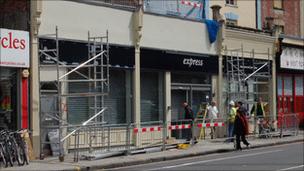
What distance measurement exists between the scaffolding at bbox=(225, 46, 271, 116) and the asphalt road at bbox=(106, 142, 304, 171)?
27.5 feet

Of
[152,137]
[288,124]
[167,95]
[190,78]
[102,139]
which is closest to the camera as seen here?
[102,139]

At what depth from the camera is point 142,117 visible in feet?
79.3

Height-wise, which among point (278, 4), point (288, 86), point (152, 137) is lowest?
point (152, 137)

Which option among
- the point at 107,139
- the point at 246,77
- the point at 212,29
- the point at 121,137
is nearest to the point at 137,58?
the point at 121,137

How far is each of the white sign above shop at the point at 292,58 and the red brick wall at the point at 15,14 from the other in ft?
58.5

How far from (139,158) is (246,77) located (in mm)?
12245

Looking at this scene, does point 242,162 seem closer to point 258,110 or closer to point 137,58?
point 137,58

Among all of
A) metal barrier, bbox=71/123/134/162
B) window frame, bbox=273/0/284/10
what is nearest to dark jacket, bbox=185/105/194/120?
metal barrier, bbox=71/123/134/162

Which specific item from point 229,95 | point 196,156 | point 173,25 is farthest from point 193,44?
point 196,156

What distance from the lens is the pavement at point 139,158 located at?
16.4 m

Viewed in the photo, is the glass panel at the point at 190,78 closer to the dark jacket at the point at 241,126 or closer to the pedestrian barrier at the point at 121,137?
the pedestrian barrier at the point at 121,137

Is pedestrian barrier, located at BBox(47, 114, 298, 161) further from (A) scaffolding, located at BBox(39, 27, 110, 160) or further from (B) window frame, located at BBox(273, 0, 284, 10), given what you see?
(B) window frame, located at BBox(273, 0, 284, 10)

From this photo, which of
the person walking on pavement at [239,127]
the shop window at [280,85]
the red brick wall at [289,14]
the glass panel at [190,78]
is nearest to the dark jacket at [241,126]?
the person walking on pavement at [239,127]

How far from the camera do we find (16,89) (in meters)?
18.9
